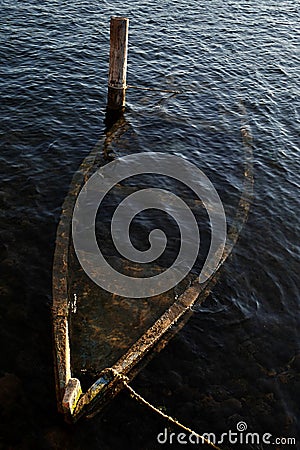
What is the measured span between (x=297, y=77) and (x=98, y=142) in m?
12.1

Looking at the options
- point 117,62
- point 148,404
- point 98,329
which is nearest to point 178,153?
point 117,62

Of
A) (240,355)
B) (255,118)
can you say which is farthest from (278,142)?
(240,355)

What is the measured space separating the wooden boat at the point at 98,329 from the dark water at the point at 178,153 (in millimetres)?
309

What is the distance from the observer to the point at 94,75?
20500 millimetres

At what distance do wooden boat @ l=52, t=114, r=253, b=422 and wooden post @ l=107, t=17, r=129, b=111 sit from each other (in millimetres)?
7554

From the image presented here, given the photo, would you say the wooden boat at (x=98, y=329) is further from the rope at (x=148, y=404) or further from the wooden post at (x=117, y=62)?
the wooden post at (x=117, y=62)

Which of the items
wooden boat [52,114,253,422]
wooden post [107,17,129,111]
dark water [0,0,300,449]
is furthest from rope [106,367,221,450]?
wooden post [107,17,129,111]

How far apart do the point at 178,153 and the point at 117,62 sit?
4.41 metres

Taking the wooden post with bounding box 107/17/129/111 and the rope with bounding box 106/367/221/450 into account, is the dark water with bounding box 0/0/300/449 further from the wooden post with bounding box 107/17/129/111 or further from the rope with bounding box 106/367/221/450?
the wooden post with bounding box 107/17/129/111

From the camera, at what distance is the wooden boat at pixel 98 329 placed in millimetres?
8391

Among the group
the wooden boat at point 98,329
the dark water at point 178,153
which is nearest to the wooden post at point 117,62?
the dark water at point 178,153

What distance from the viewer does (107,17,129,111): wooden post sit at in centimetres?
1661

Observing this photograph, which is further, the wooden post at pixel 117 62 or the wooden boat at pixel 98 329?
the wooden post at pixel 117 62

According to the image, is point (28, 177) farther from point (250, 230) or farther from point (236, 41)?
point (236, 41)
